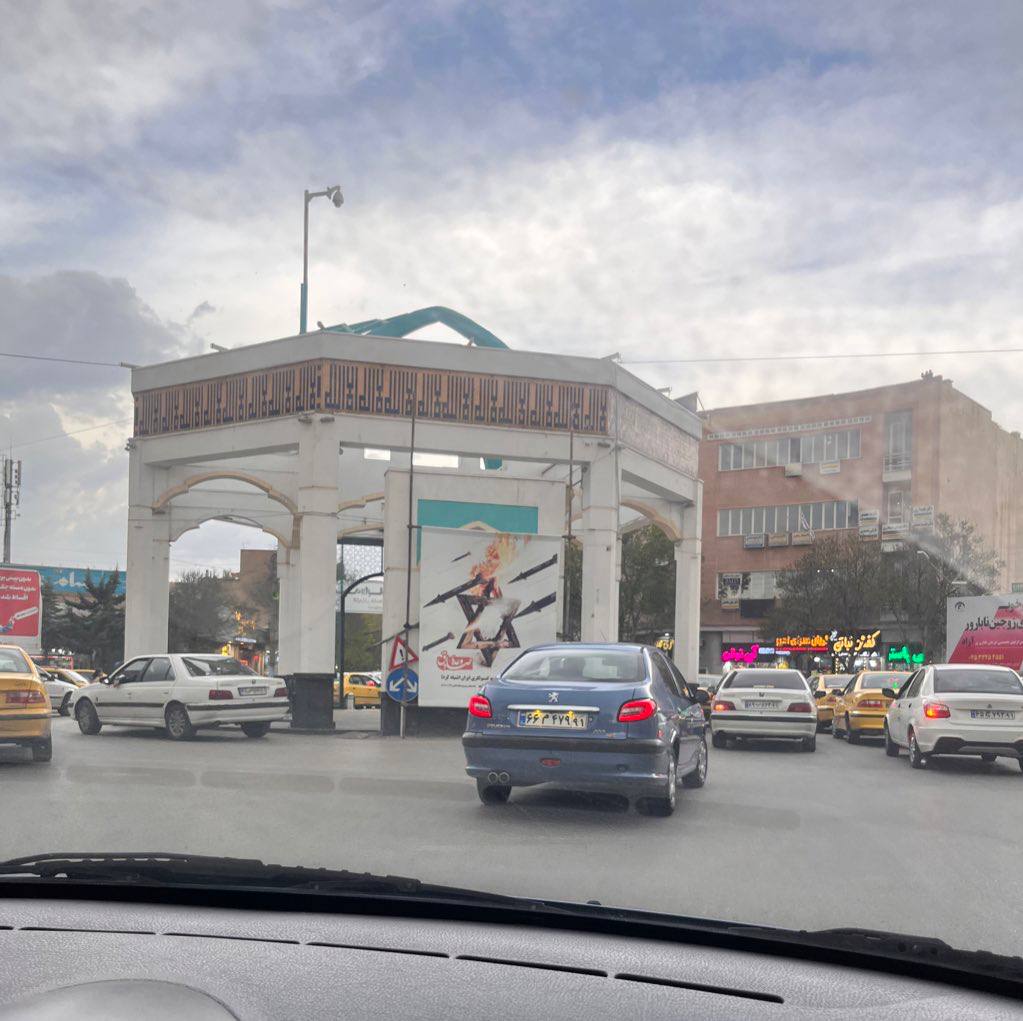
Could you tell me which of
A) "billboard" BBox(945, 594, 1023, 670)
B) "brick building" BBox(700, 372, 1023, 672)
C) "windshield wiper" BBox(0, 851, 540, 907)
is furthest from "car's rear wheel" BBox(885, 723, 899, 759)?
"brick building" BBox(700, 372, 1023, 672)

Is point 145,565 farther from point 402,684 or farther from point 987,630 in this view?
point 987,630

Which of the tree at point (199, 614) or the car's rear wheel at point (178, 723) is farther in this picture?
the tree at point (199, 614)

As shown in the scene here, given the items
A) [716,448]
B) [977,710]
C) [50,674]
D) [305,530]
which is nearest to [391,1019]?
[977,710]

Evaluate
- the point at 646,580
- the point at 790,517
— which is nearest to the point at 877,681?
the point at 646,580

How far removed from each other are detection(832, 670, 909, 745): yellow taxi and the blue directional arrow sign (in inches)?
319

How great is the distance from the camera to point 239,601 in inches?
3536

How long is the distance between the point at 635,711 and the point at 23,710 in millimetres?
7577

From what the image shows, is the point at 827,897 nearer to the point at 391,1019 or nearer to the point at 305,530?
the point at 391,1019

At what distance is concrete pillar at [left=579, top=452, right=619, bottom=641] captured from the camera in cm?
2628

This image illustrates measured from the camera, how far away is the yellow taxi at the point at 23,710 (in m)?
14.3

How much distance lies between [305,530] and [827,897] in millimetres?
18118

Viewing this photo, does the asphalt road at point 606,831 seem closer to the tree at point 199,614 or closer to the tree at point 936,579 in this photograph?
the tree at point 936,579

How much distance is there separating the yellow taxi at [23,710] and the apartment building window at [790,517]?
5641 centimetres

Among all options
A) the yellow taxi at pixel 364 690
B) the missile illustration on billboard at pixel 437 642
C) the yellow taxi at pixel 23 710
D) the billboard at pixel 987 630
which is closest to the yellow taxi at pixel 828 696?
the billboard at pixel 987 630
